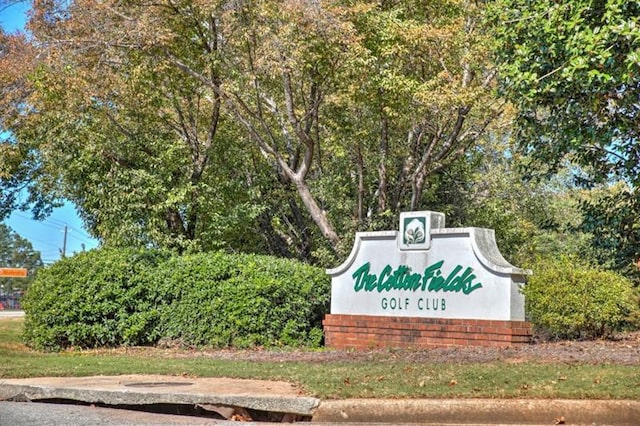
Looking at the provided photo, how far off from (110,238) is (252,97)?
4776 mm

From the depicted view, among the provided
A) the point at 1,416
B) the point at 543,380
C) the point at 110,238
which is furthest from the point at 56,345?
the point at 543,380

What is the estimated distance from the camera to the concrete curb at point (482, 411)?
306 inches

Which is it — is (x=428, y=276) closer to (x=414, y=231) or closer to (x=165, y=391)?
(x=414, y=231)

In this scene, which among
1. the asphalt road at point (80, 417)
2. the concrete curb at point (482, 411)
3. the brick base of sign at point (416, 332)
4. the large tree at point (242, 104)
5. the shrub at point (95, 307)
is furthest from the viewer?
the large tree at point (242, 104)

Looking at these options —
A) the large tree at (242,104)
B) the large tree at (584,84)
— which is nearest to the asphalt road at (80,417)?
the large tree at (584,84)

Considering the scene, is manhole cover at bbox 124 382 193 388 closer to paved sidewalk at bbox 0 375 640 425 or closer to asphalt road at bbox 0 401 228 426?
paved sidewalk at bbox 0 375 640 425

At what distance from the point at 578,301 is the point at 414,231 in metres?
3.26

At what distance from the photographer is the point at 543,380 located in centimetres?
918

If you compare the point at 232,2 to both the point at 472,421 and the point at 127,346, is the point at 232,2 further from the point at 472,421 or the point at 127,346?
the point at 472,421

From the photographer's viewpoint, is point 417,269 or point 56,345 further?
point 56,345

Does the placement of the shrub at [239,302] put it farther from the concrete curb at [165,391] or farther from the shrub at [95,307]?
the concrete curb at [165,391]

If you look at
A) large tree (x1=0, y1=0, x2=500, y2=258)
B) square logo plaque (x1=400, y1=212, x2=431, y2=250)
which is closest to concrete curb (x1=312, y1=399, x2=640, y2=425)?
square logo plaque (x1=400, y1=212, x2=431, y2=250)

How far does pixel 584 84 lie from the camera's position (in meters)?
9.41

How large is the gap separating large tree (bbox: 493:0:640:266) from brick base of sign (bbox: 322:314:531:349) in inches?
132
